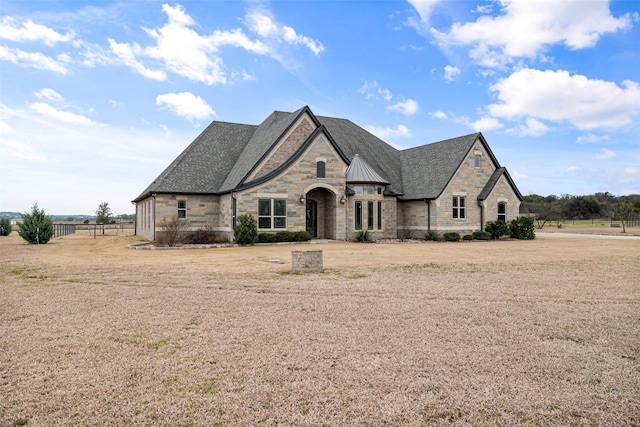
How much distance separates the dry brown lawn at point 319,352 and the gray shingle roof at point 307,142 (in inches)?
642

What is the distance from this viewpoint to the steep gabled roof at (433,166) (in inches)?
1193

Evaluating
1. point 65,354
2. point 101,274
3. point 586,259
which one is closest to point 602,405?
point 65,354

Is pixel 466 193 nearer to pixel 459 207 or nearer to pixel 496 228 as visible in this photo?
pixel 459 207

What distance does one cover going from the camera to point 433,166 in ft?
106

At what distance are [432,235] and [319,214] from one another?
790 centimetres

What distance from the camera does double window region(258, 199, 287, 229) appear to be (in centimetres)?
2533

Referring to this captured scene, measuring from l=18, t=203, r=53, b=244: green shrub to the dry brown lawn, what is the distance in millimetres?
19241

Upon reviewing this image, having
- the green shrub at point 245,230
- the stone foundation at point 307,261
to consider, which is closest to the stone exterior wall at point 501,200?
the green shrub at point 245,230

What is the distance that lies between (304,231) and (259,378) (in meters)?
21.1

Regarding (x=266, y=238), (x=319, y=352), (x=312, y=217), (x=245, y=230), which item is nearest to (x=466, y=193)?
(x=312, y=217)

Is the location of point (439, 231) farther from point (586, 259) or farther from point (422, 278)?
point (422, 278)

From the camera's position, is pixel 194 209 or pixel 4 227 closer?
pixel 194 209

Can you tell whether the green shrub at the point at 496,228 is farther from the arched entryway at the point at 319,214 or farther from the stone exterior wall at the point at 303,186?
the arched entryway at the point at 319,214

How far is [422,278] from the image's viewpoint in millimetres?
12070
